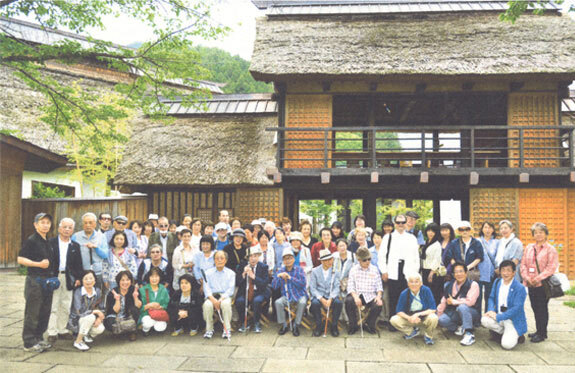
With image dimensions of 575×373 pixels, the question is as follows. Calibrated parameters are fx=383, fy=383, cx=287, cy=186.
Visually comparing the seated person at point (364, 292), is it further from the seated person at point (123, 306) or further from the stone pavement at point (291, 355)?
the seated person at point (123, 306)

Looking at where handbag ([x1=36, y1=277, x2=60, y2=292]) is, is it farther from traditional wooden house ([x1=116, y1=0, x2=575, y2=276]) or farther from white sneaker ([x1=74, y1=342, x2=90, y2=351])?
traditional wooden house ([x1=116, y1=0, x2=575, y2=276])

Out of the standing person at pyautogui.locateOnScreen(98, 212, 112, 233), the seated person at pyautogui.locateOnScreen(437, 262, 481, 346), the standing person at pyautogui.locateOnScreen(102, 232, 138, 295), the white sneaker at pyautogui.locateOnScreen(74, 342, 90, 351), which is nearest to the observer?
the white sneaker at pyautogui.locateOnScreen(74, 342, 90, 351)

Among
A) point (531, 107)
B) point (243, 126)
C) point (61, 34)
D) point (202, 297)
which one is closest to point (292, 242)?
point (202, 297)

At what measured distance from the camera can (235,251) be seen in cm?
604

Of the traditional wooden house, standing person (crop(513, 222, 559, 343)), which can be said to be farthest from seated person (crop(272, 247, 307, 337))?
the traditional wooden house

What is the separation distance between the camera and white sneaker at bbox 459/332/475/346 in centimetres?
495

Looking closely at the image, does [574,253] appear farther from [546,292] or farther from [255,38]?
[255,38]

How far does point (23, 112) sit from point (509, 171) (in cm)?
1768

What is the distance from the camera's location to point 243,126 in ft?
41.5

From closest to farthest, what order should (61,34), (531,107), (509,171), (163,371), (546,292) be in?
(163,371), (546,292), (509,171), (531,107), (61,34)

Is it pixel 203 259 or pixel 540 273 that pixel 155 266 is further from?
pixel 540 273

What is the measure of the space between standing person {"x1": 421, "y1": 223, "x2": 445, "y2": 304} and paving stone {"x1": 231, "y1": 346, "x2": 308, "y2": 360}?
7.89ft

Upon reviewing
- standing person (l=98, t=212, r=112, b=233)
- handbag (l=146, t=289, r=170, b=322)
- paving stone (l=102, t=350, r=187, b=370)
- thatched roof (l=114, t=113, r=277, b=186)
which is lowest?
paving stone (l=102, t=350, r=187, b=370)

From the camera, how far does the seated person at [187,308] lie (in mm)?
5391
